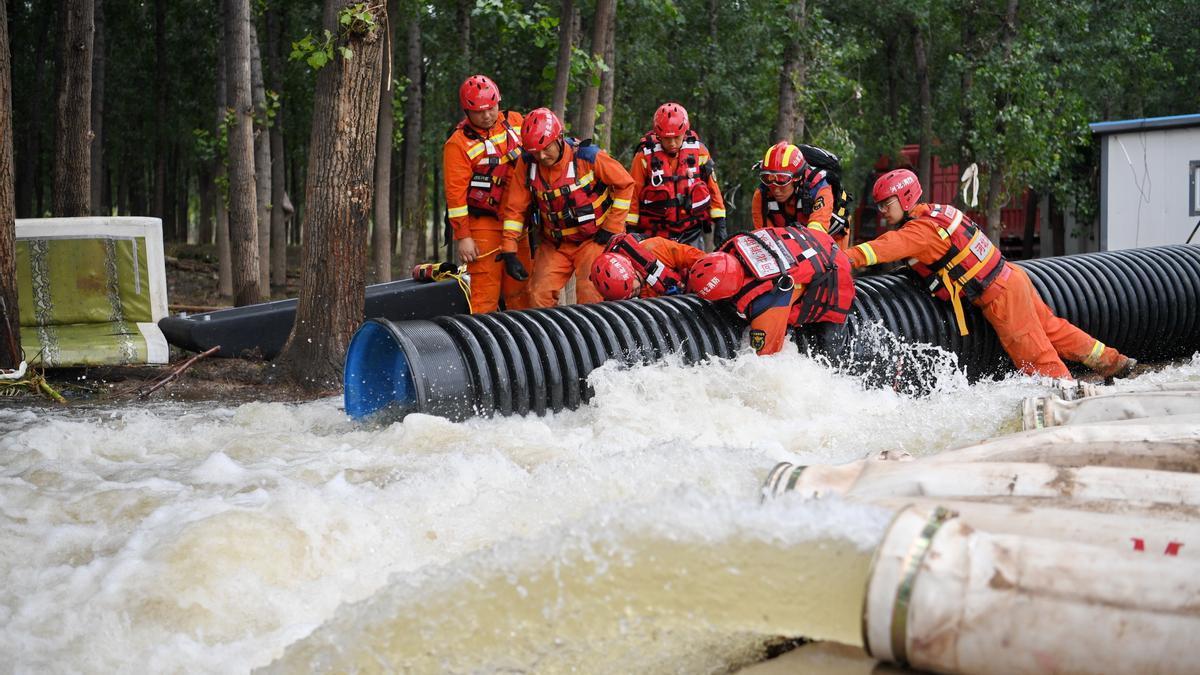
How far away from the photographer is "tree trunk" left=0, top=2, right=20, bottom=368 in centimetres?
820

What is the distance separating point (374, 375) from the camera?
6.83 meters

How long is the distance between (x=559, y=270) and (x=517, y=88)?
14714mm

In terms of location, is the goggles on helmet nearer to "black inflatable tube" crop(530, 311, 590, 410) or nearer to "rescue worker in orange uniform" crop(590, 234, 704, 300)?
"rescue worker in orange uniform" crop(590, 234, 704, 300)

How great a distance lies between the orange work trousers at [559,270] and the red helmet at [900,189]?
7.02 ft

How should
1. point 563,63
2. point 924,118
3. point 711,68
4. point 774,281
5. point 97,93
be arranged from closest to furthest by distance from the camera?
point 774,281
point 563,63
point 97,93
point 924,118
point 711,68

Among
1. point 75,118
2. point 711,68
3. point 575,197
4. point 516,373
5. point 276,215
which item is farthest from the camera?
point 711,68

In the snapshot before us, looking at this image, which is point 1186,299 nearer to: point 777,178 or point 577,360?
point 777,178

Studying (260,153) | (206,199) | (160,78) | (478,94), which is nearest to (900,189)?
(478,94)

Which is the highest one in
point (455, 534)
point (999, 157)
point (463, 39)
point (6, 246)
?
point (463, 39)

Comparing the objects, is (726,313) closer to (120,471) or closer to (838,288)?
(838,288)

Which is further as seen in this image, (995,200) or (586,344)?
(995,200)

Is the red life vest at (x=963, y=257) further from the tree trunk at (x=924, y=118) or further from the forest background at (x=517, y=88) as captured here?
the tree trunk at (x=924, y=118)

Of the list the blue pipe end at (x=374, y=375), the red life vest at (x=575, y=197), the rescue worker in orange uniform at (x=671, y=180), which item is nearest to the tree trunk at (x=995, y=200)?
the rescue worker in orange uniform at (x=671, y=180)

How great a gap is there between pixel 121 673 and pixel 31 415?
446 centimetres
